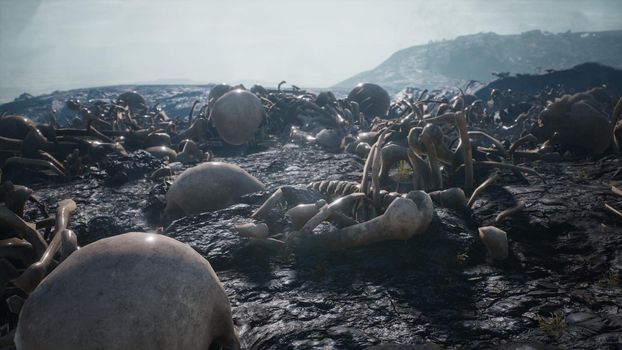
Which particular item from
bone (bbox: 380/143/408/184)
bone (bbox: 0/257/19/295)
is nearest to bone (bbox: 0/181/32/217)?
bone (bbox: 0/257/19/295)

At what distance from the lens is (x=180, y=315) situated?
2.13 m

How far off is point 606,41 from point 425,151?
331 feet

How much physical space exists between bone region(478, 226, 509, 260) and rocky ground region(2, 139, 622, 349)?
0.11 metres

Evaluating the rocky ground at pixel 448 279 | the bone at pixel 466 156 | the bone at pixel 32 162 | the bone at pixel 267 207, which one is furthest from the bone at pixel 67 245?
the bone at pixel 32 162

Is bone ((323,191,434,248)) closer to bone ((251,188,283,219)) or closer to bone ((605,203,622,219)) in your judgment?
bone ((251,188,283,219))

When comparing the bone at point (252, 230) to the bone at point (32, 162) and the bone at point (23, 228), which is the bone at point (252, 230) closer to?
the bone at point (23, 228)

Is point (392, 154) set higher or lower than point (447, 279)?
higher

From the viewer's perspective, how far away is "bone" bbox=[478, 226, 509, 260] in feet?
11.9

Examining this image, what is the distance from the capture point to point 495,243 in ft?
12.0

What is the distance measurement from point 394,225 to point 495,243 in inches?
38.7

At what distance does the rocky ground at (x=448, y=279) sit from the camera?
2691 millimetres

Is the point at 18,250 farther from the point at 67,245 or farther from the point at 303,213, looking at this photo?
the point at 303,213

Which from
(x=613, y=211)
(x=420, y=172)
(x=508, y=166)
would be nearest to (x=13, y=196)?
(x=420, y=172)

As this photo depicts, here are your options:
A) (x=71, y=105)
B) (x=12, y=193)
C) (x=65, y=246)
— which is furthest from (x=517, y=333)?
(x=71, y=105)
